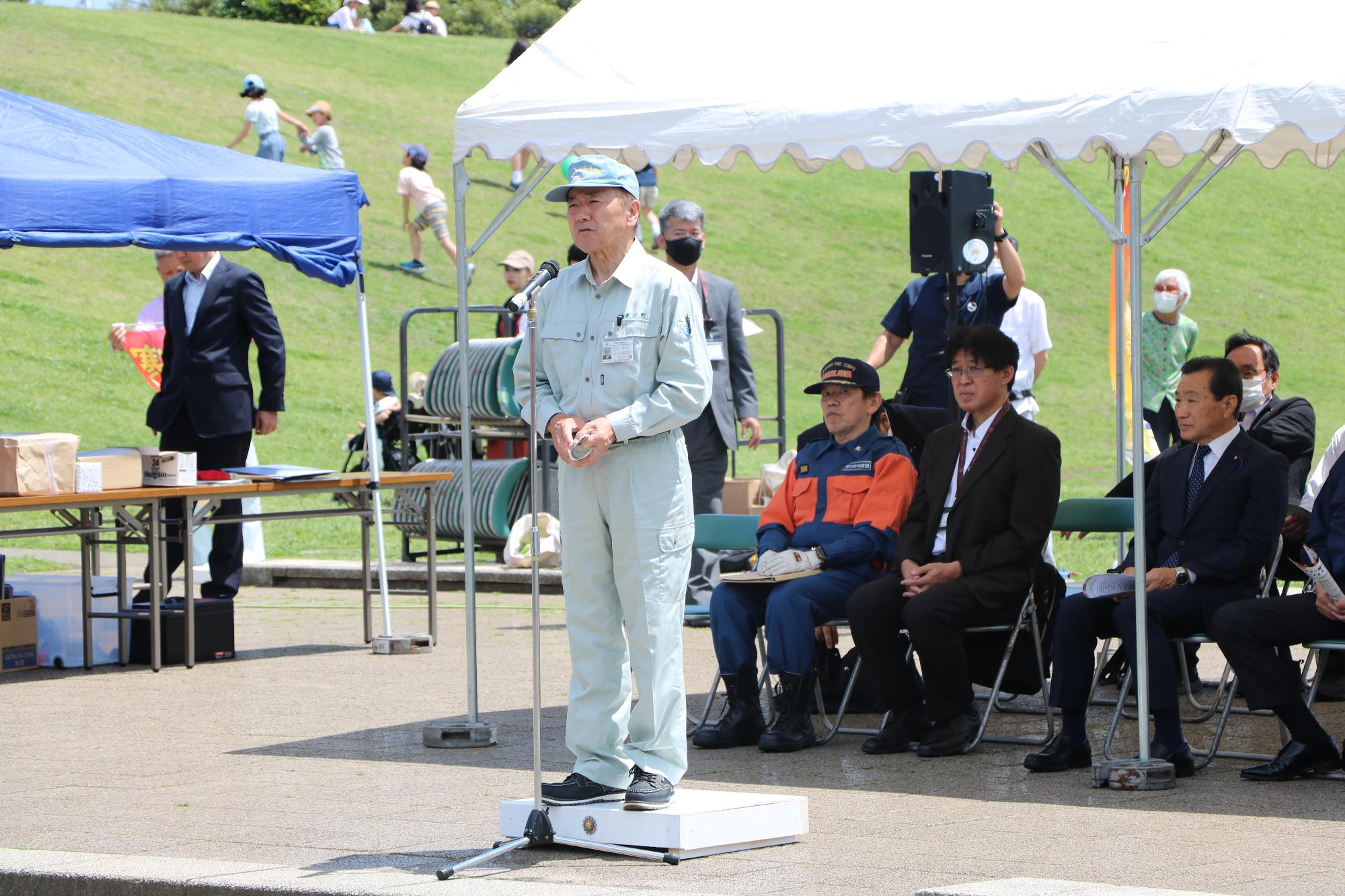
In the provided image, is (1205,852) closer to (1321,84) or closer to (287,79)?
(1321,84)

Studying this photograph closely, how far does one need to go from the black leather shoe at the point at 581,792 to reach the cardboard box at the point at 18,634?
526 cm

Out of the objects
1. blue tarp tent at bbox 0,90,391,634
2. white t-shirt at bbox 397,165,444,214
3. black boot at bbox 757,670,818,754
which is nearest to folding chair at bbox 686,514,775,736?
black boot at bbox 757,670,818,754

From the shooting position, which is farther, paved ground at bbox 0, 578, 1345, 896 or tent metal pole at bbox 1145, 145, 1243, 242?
tent metal pole at bbox 1145, 145, 1243, 242

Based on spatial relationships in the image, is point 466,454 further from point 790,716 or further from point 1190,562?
point 1190,562

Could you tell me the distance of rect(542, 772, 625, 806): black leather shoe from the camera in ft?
18.1

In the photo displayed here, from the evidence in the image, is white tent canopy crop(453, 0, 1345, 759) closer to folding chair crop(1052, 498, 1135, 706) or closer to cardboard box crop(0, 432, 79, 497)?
folding chair crop(1052, 498, 1135, 706)

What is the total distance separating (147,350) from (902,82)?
8.49 metres

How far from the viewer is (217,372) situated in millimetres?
10703

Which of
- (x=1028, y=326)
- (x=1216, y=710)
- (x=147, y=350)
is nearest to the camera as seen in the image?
(x=1216, y=710)

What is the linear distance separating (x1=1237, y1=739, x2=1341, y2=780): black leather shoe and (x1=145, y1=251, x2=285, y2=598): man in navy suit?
19.8 feet

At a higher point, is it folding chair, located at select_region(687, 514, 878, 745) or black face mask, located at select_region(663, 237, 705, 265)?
black face mask, located at select_region(663, 237, 705, 265)

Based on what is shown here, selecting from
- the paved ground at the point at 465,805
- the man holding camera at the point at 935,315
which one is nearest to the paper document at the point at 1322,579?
the paved ground at the point at 465,805

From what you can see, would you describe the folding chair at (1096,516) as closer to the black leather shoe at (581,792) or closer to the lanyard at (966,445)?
the lanyard at (966,445)

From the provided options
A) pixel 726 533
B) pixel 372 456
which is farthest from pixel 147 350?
pixel 726 533
